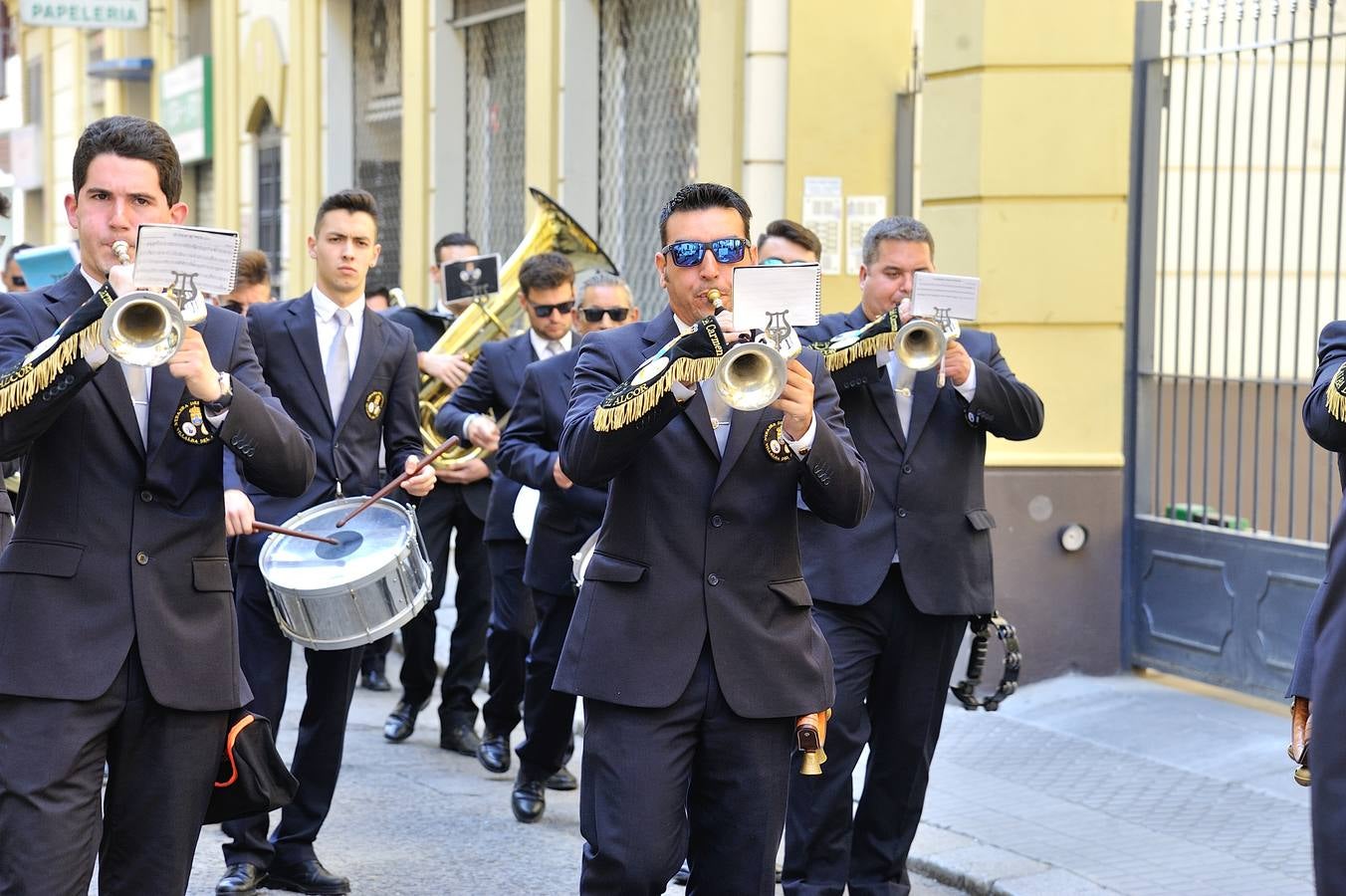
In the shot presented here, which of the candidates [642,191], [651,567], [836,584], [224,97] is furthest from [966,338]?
[224,97]

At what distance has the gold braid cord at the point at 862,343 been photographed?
5.36m

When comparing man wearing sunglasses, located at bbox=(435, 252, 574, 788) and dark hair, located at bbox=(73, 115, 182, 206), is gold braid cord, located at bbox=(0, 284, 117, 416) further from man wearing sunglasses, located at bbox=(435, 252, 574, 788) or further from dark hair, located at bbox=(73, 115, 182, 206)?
man wearing sunglasses, located at bbox=(435, 252, 574, 788)

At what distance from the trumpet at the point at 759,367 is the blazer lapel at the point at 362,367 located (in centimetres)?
283

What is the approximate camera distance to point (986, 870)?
626 centimetres

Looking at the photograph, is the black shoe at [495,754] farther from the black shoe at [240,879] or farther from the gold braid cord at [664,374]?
the gold braid cord at [664,374]

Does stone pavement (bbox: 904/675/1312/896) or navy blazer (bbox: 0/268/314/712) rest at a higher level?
navy blazer (bbox: 0/268/314/712)

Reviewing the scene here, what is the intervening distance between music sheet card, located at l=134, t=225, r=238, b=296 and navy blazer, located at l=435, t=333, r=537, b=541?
419cm

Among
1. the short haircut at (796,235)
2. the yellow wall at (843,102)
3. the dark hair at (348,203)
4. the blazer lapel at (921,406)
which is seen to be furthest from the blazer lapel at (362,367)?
the yellow wall at (843,102)

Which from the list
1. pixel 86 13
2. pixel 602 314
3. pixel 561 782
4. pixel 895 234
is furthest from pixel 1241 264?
pixel 86 13

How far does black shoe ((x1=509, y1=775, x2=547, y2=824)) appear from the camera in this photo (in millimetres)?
7078

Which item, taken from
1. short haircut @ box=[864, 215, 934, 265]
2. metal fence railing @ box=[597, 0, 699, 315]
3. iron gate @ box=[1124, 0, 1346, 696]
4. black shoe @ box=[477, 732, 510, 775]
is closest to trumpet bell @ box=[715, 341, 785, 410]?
short haircut @ box=[864, 215, 934, 265]

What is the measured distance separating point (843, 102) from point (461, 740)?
432 cm

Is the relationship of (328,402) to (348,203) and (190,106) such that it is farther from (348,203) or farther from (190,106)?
(190,106)

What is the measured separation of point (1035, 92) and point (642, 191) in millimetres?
4466
